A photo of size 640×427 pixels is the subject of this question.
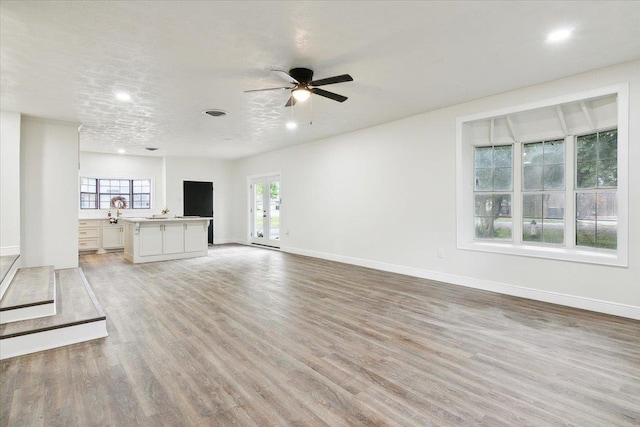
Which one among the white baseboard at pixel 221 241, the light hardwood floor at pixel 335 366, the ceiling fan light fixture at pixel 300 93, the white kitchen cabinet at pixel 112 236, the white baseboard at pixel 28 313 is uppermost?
the ceiling fan light fixture at pixel 300 93

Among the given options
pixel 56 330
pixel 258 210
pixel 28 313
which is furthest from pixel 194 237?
pixel 56 330

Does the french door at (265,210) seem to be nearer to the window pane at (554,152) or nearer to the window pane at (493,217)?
the window pane at (493,217)

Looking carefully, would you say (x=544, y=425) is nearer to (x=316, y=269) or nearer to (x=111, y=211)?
(x=316, y=269)

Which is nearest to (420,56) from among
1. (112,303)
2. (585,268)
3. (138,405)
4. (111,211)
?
(585,268)

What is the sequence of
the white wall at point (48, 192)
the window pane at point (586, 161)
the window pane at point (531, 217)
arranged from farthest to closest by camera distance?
1. the white wall at point (48, 192)
2. the window pane at point (531, 217)
3. the window pane at point (586, 161)

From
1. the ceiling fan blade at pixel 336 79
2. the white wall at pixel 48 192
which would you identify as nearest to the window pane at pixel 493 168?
the ceiling fan blade at pixel 336 79

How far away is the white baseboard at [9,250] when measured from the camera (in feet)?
16.6

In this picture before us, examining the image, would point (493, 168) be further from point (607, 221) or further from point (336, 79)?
point (336, 79)

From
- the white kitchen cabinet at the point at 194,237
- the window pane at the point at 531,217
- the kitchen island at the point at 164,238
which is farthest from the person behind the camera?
the white kitchen cabinet at the point at 194,237

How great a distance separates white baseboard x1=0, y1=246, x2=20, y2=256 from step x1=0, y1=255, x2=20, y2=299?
182mm

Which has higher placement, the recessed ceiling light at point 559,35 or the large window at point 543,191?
the recessed ceiling light at point 559,35

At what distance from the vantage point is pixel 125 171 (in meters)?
9.59

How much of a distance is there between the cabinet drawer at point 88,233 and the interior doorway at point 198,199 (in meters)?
2.32

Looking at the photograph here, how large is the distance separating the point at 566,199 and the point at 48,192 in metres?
8.10
